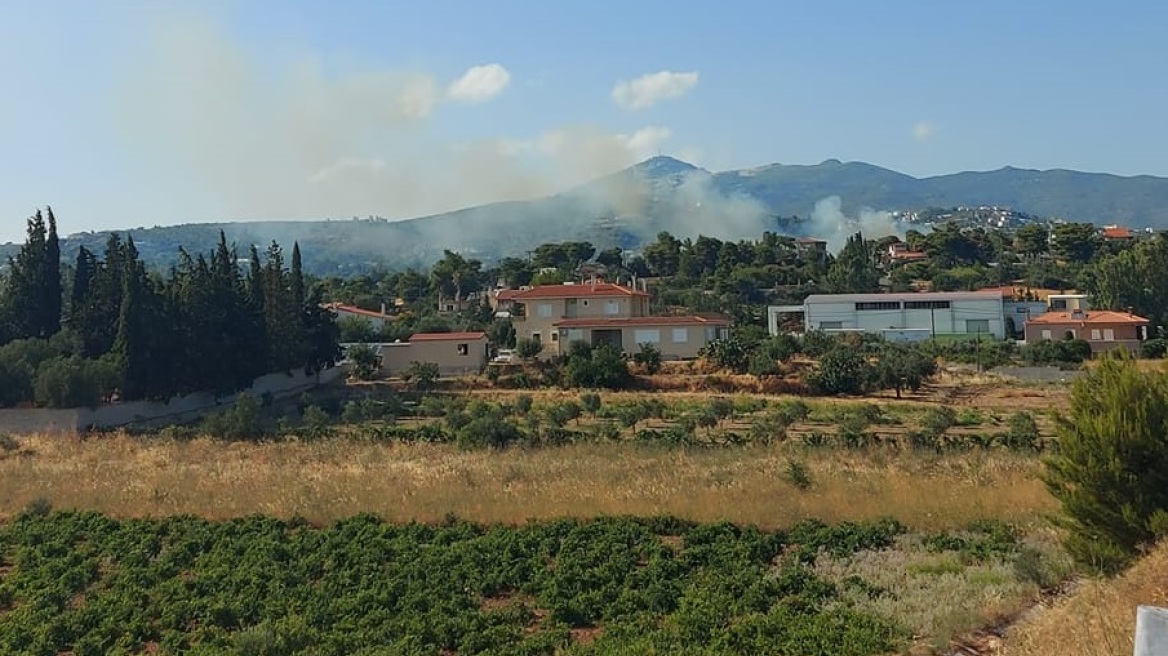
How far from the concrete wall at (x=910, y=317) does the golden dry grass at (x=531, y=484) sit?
161 feet

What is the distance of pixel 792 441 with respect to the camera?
27094 mm

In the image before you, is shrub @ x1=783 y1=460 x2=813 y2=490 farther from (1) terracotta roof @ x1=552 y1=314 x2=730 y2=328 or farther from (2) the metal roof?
(2) the metal roof

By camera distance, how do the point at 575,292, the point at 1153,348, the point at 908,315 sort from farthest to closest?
1. the point at 908,315
2. the point at 575,292
3. the point at 1153,348

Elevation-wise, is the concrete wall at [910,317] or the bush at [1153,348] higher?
the concrete wall at [910,317]

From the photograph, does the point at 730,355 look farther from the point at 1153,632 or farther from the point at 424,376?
the point at 1153,632

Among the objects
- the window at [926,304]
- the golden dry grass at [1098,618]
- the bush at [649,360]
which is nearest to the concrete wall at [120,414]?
the bush at [649,360]

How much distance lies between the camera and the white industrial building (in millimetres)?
69250

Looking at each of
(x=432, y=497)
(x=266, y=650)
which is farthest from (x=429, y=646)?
(x=432, y=497)

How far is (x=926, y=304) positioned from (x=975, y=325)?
3.77 meters

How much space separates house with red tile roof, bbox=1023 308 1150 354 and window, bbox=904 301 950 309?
27.8 feet

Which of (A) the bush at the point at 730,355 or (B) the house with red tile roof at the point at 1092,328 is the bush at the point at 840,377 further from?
(B) the house with red tile roof at the point at 1092,328

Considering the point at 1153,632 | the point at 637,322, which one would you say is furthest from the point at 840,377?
the point at 1153,632

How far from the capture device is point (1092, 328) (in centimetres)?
5975

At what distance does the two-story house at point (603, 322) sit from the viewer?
182ft
